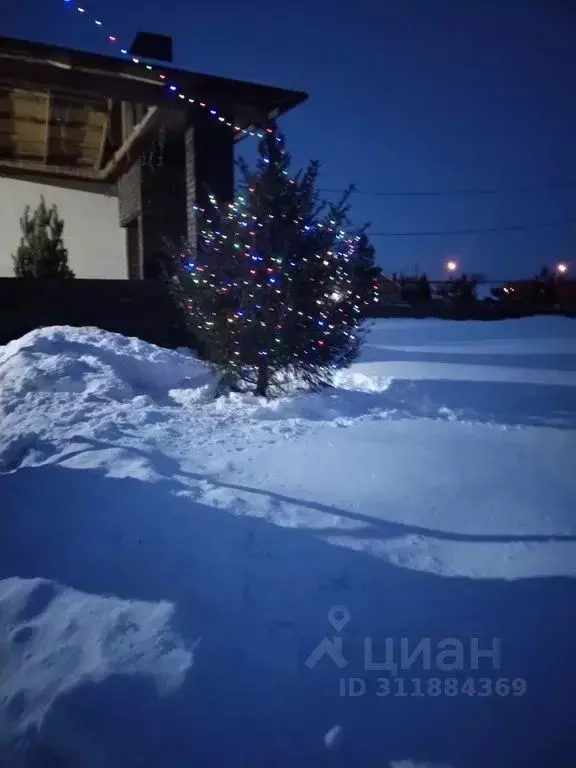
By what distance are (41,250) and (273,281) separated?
10.2 meters

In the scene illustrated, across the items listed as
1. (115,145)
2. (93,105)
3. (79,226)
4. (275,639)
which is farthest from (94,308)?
(275,639)

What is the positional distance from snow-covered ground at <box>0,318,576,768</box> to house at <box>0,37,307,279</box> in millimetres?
3779

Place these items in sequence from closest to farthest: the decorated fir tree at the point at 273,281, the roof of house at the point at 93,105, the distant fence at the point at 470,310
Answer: the decorated fir tree at the point at 273,281
the roof of house at the point at 93,105
the distant fence at the point at 470,310

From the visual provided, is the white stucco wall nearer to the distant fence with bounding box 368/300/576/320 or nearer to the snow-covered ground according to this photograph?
the distant fence with bounding box 368/300/576/320

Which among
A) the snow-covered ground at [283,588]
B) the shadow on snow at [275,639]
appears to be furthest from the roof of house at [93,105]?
the shadow on snow at [275,639]

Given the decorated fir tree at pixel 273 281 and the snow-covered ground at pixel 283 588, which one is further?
the decorated fir tree at pixel 273 281

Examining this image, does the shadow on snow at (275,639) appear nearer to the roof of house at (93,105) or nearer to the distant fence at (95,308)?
the distant fence at (95,308)

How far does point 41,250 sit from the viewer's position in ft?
Answer: 46.7

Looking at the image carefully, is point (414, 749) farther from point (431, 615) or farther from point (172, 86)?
point (172, 86)

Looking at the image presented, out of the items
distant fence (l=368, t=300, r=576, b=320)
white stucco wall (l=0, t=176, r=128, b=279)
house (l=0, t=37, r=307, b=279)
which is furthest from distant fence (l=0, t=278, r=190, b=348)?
distant fence (l=368, t=300, r=576, b=320)

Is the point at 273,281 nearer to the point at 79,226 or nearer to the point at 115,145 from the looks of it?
the point at 115,145

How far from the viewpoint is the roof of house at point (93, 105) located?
9242 mm

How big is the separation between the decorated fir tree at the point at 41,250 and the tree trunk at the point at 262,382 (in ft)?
30.0

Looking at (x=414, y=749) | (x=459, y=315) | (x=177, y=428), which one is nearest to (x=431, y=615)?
(x=414, y=749)
